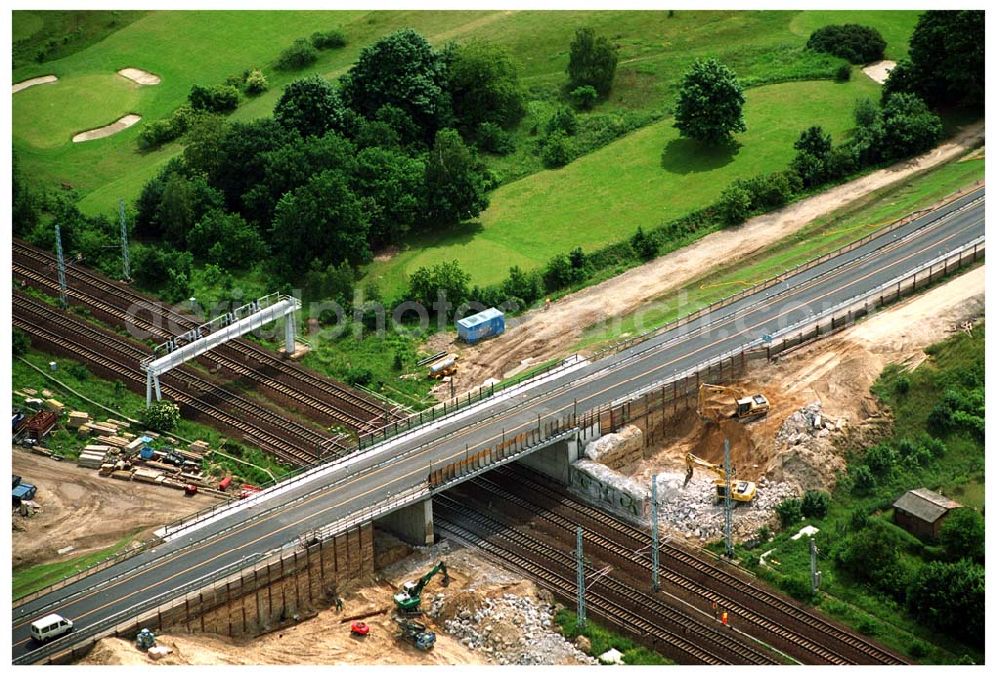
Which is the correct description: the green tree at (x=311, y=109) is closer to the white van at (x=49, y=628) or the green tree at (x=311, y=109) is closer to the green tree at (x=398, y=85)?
the green tree at (x=398, y=85)

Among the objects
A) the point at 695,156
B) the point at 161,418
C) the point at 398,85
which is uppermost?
the point at 398,85

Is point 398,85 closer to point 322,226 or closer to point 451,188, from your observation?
point 451,188

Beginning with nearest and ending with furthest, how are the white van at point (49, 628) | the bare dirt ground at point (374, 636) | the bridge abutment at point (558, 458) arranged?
the white van at point (49, 628) → the bare dirt ground at point (374, 636) → the bridge abutment at point (558, 458)

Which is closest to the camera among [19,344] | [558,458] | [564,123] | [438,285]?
[558,458]

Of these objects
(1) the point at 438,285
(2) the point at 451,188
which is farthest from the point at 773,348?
(2) the point at 451,188

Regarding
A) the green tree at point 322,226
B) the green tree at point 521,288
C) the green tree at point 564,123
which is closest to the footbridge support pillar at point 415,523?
the green tree at point 521,288

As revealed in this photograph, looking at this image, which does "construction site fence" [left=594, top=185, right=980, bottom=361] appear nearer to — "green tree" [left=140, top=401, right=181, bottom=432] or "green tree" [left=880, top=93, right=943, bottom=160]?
"green tree" [left=880, top=93, right=943, bottom=160]
